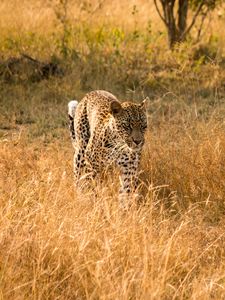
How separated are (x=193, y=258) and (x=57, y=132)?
465cm

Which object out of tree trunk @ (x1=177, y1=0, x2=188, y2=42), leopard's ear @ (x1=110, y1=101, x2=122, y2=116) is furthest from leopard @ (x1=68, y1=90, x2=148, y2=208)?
tree trunk @ (x1=177, y1=0, x2=188, y2=42)

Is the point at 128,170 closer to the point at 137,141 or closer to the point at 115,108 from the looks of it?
the point at 137,141

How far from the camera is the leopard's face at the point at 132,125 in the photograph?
25.2ft

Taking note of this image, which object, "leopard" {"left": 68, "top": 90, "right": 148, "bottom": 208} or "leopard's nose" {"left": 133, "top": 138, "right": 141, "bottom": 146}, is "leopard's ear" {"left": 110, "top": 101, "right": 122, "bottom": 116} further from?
"leopard's nose" {"left": 133, "top": 138, "right": 141, "bottom": 146}

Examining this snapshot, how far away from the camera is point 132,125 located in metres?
7.70

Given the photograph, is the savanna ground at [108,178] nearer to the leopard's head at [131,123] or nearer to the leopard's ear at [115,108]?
the leopard's head at [131,123]

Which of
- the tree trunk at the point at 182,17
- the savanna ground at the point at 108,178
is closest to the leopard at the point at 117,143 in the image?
the savanna ground at the point at 108,178

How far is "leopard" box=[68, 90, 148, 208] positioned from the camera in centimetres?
770

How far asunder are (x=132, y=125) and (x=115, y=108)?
23 centimetres

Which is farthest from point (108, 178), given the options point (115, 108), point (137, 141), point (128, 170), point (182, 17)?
point (182, 17)

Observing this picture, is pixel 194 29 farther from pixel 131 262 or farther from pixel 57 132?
pixel 131 262

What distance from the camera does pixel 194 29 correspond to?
16.1 metres

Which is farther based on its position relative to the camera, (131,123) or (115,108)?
(115,108)

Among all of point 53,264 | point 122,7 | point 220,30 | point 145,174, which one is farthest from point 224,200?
point 122,7
